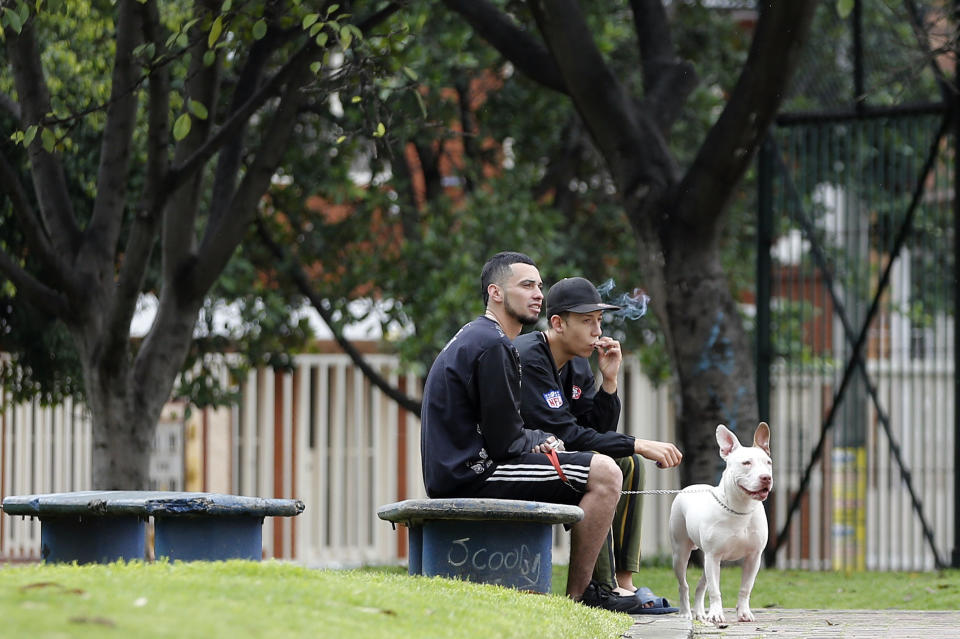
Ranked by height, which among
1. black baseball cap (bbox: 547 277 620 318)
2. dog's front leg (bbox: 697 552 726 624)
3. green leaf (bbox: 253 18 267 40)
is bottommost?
dog's front leg (bbox: 697 552 726 624)

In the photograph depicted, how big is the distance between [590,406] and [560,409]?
1.17ft

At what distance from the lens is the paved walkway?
6.52m

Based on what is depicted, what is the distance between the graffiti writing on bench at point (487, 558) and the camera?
21.8ft

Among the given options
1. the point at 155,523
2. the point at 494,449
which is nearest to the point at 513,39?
the point at 494,449

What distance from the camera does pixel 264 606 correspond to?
16.3 ft

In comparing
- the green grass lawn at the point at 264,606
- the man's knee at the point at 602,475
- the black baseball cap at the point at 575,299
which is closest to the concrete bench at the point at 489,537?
the green grass lawn at the point at 264,606

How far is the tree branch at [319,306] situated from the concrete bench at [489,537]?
9.67m

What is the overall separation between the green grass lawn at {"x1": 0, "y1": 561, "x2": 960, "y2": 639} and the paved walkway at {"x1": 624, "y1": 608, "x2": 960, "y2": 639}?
0.78 feet

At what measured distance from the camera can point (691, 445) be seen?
42.7ft

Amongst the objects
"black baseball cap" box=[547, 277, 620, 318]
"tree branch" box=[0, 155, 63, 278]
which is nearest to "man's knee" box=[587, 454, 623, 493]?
"black baseball cap" box=[547, 277, 620, 318]

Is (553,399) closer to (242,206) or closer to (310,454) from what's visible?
(242,206)

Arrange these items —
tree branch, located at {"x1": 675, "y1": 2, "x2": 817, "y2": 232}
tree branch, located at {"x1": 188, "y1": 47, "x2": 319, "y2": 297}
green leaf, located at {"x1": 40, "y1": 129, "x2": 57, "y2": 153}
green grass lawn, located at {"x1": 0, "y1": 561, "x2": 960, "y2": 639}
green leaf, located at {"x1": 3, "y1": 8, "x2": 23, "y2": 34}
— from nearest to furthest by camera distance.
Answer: green grass lawn, located at {"x1": 0, "y1": 561, "x2": 960, "y2": 639} → green leaf, located at {"x1": 3, "y1": 8, "x2": 23, "y2": 34} → green leaf, located at {"x1": 40, "y1": 129, "x2": 57, "y2": 153} → tree branch, located at {"x1": 675, "y1": 2, "x2": 817, "y2": 232} → tree branch, located at {"x1": 188, "y1": 47, "x2": 319, "y2": 297}

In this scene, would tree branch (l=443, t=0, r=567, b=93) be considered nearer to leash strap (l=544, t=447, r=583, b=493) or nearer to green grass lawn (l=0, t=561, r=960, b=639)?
leash strap (l=544, t=447, r=583, b=493)

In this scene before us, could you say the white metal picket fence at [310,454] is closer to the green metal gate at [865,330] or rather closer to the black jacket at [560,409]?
the green metal gate at [865,330]
